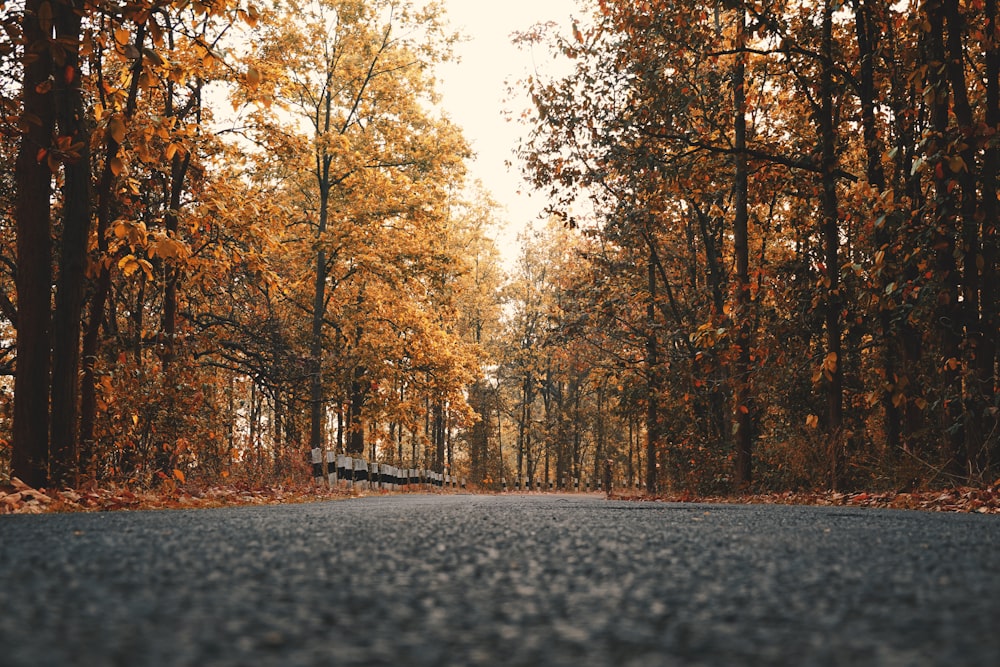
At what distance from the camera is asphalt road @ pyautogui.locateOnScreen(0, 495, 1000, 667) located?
166 cm

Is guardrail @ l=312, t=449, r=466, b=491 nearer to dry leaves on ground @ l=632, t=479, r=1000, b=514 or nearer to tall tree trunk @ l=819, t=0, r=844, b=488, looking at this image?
tall tree trunk @ l=819, t=0, r=844, b=488

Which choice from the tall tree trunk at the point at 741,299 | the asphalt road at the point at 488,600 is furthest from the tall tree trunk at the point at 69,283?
the tall tree trunk at the point at 741,299

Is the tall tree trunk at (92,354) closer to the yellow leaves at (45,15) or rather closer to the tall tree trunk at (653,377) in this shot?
the yellow leaves at (45,15)

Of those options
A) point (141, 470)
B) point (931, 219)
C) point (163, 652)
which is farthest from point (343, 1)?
point (163, 652)

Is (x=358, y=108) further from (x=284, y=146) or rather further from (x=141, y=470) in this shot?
(x=141, y=470)

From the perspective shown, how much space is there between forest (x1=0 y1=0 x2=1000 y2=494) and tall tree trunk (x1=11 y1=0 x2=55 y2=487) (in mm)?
24

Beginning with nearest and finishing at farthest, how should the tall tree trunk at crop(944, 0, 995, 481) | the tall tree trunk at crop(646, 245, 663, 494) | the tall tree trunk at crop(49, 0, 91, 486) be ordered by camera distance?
the tall tree trunk at crop(49, 0, 91, 486) → the tall tree trunk at crop(944, 0, 995, 481) → the tall tree trunk at crop(646, 245, 663, 494)

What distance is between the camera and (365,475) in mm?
21719

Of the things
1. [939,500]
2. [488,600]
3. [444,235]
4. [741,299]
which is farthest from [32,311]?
[444,235]

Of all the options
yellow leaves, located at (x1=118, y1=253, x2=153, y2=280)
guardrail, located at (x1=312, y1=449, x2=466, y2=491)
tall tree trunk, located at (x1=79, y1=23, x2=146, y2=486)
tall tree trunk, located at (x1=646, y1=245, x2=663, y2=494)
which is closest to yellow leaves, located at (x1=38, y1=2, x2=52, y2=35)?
yellow leaves, located at (x1=118, y1=253, x2=153, y2=280)

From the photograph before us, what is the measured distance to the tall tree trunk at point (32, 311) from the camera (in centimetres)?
743

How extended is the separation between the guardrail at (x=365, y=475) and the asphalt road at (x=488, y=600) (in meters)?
14.1

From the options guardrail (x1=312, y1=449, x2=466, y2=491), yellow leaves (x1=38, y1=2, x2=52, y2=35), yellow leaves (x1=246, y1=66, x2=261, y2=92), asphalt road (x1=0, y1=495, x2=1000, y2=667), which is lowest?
guardrail (x1=312, y1=449, x2=466, y2=491)

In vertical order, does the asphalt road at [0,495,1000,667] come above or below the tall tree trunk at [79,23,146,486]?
below
